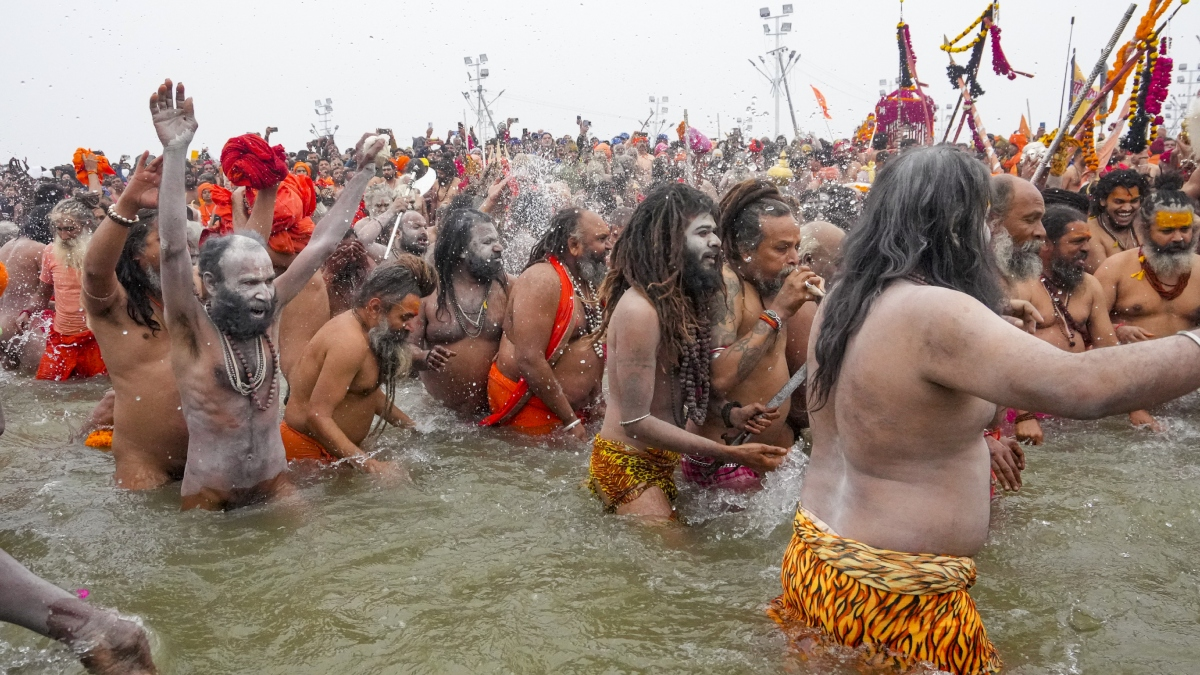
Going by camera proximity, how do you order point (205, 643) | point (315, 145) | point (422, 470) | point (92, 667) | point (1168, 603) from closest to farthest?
point (92, 667), point (205, 643), point (1168, 603), point (422, 470), point (315, 145)

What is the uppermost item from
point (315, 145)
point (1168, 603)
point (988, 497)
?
point (315, 145)

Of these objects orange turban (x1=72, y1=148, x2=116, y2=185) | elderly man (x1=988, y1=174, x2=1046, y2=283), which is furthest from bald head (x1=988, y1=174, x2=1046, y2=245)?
orange turban (x1=72, y1=148, x2=116, y2=185)

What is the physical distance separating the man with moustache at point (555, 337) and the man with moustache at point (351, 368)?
732 millimetres

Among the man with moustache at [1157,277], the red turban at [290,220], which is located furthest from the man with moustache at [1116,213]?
the red turban at [290,220]

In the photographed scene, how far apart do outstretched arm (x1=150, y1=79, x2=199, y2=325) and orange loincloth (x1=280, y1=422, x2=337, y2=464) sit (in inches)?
51.4

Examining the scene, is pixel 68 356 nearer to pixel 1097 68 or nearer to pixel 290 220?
pixel 290 220

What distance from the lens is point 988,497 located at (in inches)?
97.0

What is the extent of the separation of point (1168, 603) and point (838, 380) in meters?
2.05

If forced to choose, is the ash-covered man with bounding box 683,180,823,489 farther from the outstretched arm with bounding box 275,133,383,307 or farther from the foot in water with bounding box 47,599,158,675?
the foot in water with bounding box 47,599,158,675

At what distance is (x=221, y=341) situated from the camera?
12.6ft

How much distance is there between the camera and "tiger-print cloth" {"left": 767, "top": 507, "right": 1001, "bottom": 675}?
234 cm

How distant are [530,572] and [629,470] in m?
0.58

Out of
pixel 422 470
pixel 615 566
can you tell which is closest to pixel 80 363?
pixel 422 470

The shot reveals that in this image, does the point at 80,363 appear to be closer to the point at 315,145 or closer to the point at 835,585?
the point at 835,585
